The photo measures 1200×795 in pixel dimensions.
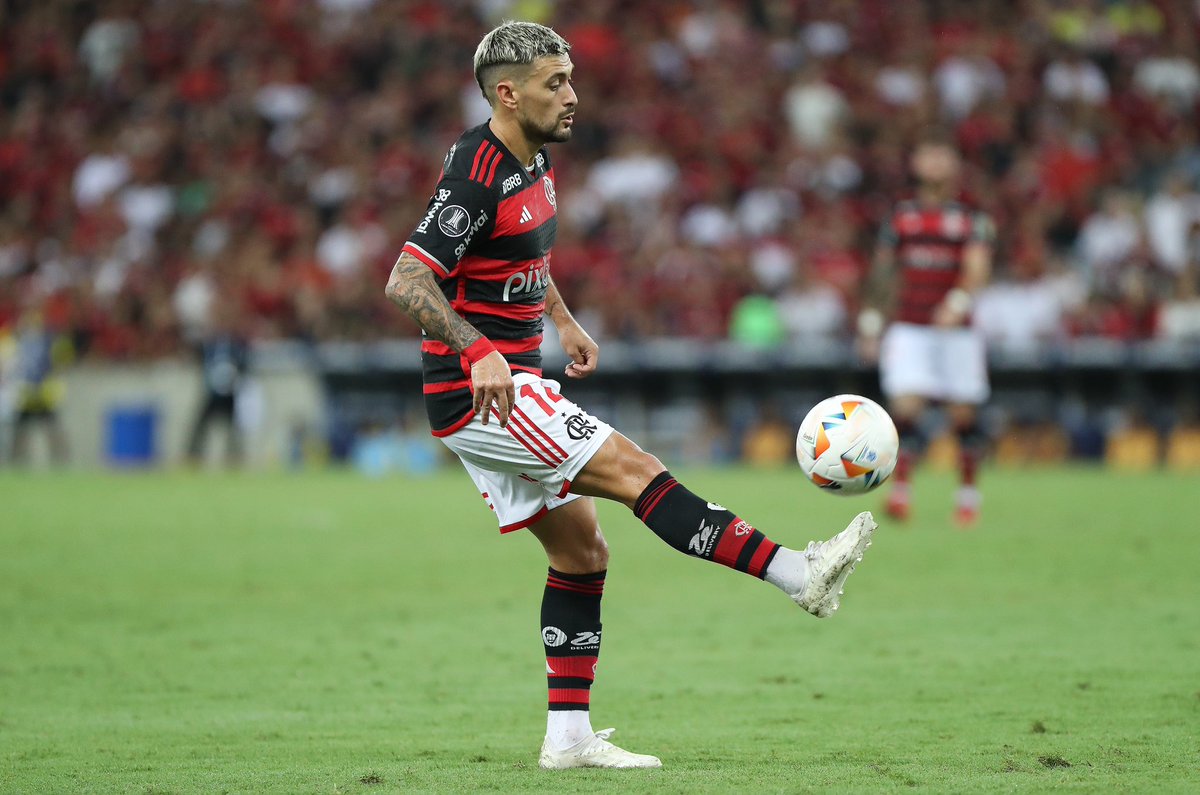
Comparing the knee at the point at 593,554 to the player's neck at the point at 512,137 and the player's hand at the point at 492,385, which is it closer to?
the player's hand at the point at 492,385

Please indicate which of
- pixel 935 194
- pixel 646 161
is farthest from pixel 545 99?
pixel 646 161

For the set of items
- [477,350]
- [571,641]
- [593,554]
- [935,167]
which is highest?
[935,167]

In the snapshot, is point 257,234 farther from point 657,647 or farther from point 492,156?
point 492,156

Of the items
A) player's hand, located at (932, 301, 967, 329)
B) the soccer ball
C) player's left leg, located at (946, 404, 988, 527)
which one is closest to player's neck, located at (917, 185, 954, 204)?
player's hand, located at (932, 301, 967, 329)

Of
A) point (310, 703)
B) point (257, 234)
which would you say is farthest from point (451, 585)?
point (257, 234)

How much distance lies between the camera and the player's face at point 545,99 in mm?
4980

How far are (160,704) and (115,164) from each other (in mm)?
21901

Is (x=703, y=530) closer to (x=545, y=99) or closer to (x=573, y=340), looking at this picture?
(x=573, y=340)

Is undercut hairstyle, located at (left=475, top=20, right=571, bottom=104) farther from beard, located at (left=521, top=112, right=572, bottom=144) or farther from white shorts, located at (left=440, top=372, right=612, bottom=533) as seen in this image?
white shorts, located at (left=440, top=372, right=612, bottom=533)

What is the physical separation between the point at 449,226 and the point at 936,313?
8.46 metres

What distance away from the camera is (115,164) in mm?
26438

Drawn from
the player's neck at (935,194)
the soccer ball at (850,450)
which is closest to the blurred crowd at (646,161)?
the player's neck at (935,194)

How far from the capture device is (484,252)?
197 inches

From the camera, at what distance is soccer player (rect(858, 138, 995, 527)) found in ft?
40.8
